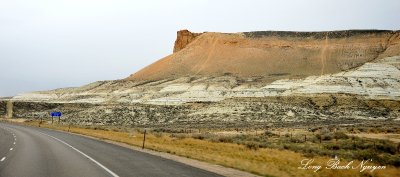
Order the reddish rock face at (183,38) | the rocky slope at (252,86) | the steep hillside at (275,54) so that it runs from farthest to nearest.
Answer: the reddish rock face at (183,38)
the steep hillside at (275,54)
the rocky slope at (252,86)

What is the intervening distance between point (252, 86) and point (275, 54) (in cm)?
3269

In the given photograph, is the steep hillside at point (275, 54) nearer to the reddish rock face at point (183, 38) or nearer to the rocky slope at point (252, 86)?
the rocky slope at point (252, 86)

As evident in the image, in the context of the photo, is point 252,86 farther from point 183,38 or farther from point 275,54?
point 183,38

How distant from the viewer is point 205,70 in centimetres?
12175

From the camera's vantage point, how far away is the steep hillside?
11656 centimetres

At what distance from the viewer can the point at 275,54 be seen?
127m

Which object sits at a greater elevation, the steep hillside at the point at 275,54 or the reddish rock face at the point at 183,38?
the reddish rock face at the point at 183,38

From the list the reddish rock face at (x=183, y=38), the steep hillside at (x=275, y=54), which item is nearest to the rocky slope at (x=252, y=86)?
the steep hillside at (x=275, y=54)

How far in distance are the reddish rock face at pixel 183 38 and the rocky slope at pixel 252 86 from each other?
18509mm

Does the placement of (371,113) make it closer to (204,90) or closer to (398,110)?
(398,110)

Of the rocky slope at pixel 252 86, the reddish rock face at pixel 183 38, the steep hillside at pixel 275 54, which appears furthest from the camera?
the reddish rock face at pixel 183 38

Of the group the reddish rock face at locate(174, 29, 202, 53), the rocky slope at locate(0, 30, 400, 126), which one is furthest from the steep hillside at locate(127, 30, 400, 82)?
the reddish rock face at locate(174, 29, 202, 53)

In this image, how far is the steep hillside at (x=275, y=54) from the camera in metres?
117

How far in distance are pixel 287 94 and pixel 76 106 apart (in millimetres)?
48830
